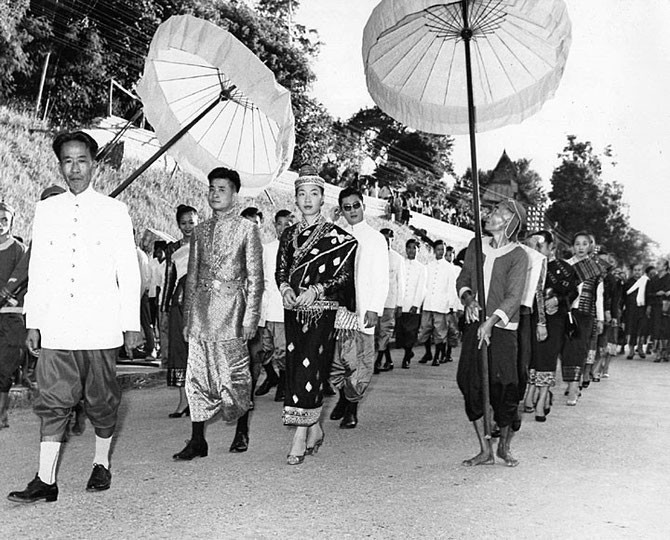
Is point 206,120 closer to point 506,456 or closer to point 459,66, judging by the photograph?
point 459,66

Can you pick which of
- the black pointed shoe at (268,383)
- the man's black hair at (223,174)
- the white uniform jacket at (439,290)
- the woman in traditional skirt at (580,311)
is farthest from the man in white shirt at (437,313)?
the man's black hair at (223,174)

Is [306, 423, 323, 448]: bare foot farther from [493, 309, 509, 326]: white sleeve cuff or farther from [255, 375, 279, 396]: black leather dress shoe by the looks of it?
[255, 375, 279, 396]: black leather dress shoe

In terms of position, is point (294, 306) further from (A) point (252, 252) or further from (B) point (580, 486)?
(B) point (580, 486)

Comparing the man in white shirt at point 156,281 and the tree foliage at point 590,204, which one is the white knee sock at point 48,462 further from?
the tree foliage at point 590,204

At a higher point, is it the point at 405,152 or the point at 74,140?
the point at 405,152

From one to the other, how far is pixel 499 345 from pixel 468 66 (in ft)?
6.34

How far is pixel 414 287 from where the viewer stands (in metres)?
13.6

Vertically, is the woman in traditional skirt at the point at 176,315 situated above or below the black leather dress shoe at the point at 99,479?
above

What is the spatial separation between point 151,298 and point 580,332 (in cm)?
639

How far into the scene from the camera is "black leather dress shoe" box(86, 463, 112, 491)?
462 cm

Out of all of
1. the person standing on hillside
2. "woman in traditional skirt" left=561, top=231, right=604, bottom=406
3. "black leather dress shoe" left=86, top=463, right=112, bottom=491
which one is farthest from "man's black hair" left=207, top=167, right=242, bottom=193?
"woman in traditional skirt" left=561, top=231, right=604, bottom=406

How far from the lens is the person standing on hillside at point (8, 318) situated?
251 inches

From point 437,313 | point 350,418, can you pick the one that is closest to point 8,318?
point 350,418

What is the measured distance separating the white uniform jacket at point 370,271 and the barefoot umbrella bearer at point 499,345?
5.57ft
